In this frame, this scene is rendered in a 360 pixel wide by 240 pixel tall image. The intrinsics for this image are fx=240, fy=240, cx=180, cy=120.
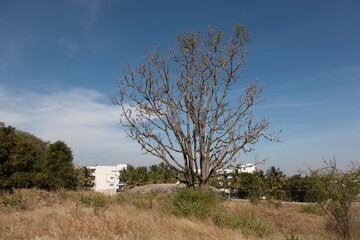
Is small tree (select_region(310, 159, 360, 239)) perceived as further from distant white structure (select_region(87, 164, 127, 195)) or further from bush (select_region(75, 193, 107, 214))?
distant white structure (select_region(87, 164, 127, 195))

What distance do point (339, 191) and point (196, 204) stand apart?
4.44 m

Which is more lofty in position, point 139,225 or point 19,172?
point 19,172

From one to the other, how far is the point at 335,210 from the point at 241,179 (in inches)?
1760

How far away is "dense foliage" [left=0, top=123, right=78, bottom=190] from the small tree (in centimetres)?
1571

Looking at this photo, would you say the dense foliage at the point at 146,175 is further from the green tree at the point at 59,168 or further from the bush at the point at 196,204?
the bush at the point at 196,204

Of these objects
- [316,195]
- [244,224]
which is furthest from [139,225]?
[316,195]

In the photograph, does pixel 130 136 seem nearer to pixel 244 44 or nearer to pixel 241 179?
pixel 244 44

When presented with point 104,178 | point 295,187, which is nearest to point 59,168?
point 295,187

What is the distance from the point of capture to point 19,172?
1655 cm

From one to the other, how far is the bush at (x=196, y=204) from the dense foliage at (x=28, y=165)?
10913 mm

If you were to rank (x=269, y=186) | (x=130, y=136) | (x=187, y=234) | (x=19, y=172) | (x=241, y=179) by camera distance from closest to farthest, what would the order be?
1. (x=187, y=234)
2. (x=130, y=136)
3. (x=19, y=172)
4. (x=269, y=186)
5. (x=241, y=179)

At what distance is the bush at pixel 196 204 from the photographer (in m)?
8.14

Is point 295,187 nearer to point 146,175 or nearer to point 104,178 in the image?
point 146,175

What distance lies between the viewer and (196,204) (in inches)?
339
